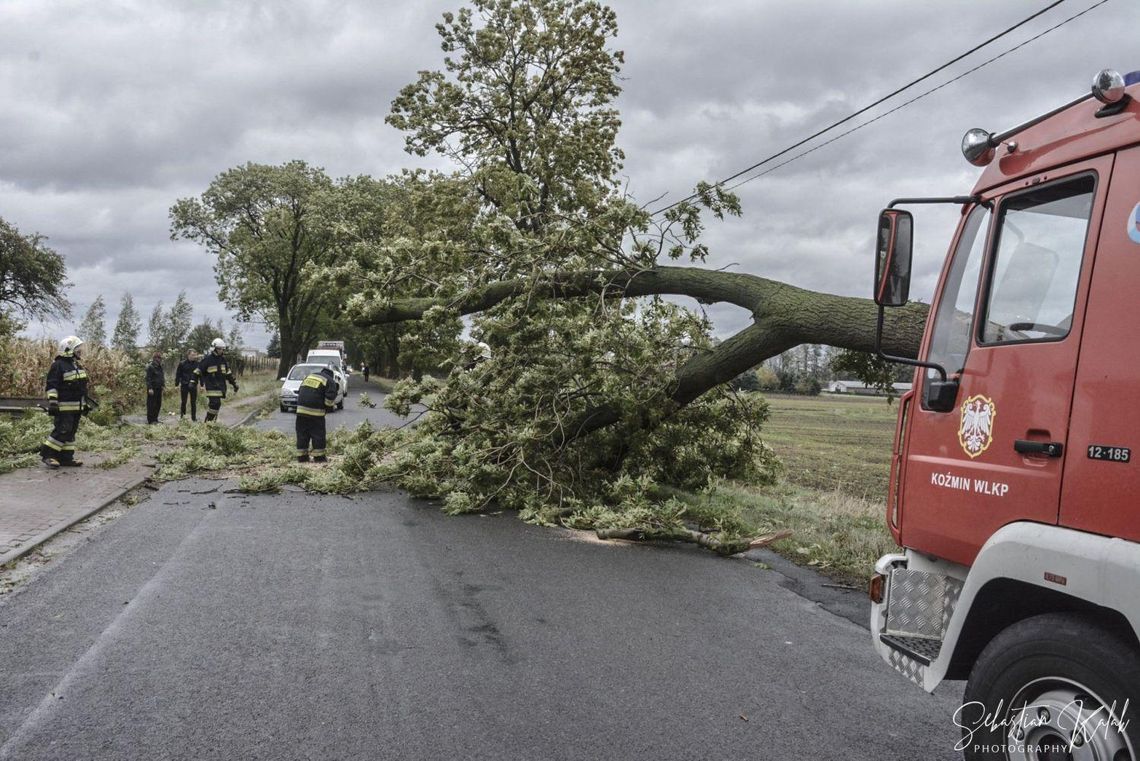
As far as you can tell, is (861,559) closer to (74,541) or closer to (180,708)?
(180,708)

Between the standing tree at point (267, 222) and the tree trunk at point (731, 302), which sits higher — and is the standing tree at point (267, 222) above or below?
above

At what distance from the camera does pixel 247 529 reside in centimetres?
830

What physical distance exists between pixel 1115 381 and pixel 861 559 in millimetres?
5260

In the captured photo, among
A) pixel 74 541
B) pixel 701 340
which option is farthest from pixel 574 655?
pixel 701 340

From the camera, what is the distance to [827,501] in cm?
1255

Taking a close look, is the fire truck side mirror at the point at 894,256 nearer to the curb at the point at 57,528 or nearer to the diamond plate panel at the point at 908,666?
the diamond plate panel at the point at 908,666

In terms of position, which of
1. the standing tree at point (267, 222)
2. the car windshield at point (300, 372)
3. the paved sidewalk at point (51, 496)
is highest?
the standing tree at point (267, 222)

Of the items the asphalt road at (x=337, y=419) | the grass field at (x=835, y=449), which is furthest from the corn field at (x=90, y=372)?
the grass field at (x=835, y=449)

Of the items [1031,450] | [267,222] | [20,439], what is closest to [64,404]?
[20,439]

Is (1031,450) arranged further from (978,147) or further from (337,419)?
(337,419)

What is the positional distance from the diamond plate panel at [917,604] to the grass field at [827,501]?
142 inches

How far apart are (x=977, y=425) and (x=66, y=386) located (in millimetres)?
11916

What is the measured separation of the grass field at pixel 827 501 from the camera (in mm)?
7906

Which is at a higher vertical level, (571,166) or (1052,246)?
(571,166)
